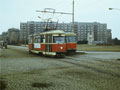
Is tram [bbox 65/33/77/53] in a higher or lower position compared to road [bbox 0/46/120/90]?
higher

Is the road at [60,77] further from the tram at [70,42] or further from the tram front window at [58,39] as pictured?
the tram at [70,42]

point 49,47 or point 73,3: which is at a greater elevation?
point 73,3

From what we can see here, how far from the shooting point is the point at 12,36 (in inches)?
5551

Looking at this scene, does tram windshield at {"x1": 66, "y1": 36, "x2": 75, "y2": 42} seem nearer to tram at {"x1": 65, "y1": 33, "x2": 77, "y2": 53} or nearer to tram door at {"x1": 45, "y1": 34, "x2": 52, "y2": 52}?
tram at {"x1": 65, "y1": 33, "x2": 77, "y2": 53}

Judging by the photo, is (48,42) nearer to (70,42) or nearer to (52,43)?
(52,43)

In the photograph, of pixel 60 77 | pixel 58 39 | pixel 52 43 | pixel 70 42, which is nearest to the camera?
pixel 60 77

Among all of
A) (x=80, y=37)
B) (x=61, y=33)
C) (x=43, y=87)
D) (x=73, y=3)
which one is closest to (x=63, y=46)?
(x=61, y=33)

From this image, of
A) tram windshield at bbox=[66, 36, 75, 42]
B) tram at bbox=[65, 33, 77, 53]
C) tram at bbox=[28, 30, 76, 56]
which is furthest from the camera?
tram windshield at bbox=[66, 36, 75, 42]

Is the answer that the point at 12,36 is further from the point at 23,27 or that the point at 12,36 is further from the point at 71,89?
the point at 71,89

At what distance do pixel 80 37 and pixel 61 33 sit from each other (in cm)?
13909

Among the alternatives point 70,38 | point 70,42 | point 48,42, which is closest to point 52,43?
point 48,42

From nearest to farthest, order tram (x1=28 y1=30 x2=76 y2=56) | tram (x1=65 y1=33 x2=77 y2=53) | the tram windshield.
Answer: tram (x1=28 y1=30 x2=76 y2=56)
tram (x1=65 y1=33 x2=77 y2=53)
the tram windshield

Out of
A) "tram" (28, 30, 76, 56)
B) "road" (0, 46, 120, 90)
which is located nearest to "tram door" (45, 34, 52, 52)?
"tram" (28, 30, 76, 56)

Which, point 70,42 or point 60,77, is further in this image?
point 70,42
